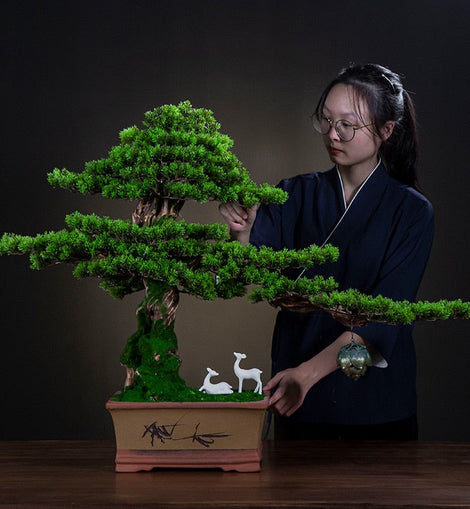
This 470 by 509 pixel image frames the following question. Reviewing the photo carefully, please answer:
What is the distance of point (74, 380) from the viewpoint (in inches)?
123

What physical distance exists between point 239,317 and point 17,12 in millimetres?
1447

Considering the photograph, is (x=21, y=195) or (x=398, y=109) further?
(x=21, y=195)

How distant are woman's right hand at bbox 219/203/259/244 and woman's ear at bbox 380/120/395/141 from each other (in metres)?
0.44

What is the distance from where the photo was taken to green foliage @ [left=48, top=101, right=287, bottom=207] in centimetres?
157

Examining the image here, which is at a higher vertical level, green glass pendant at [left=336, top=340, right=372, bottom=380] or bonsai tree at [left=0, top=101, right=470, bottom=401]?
bonsai tree at [left=0, top=101, right=470, bottom=401]

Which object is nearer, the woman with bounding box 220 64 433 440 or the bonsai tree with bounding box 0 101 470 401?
the bonsai tree with bounding box 0 101 470 401

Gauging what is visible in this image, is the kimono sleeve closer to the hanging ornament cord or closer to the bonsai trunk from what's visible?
the hanging ornament cord

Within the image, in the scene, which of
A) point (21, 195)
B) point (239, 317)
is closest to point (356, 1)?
point (239, 317)

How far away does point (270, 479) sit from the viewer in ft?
4.80

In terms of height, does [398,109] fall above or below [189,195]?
above

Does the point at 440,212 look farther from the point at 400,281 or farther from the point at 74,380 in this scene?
the point at 74,380

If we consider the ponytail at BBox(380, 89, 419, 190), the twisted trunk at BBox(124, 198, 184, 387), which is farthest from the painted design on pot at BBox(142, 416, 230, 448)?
the ponytail at BBox(380, 89, 419, 190)

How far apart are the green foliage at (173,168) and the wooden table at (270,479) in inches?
21.1

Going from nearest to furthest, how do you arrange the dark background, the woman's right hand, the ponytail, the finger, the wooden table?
the wooden table < the woman's right hand < the finger < the ponytail < the dark background
